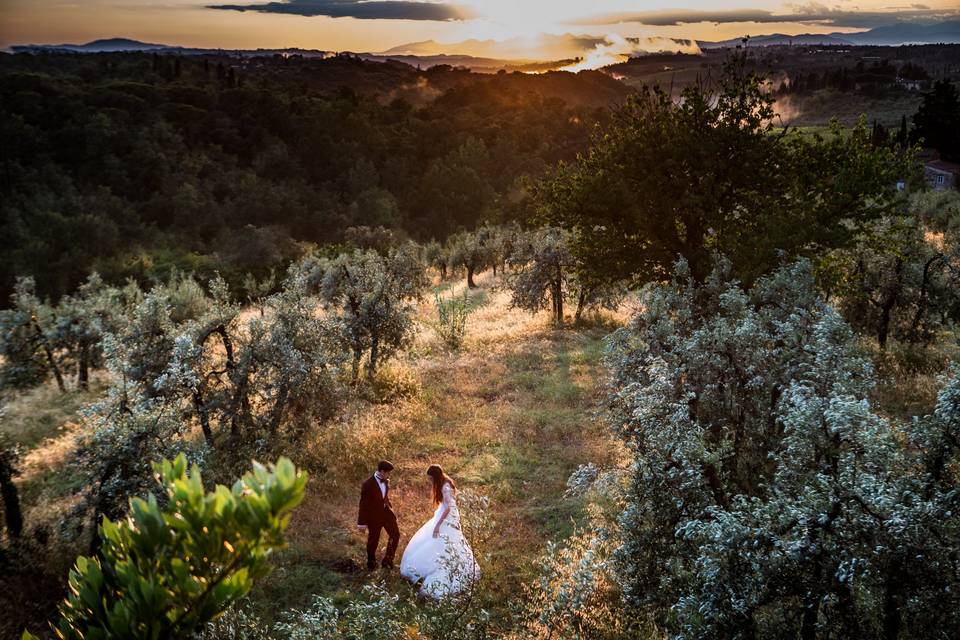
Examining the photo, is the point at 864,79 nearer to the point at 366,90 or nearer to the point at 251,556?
the point at 366,90

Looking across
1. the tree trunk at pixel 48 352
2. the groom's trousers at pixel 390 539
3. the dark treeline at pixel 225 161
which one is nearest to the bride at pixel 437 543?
the groom's trousers at pixel 390 539

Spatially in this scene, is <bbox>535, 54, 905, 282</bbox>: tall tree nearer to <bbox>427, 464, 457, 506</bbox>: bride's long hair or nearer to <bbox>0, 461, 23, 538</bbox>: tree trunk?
<bbox>427, 464, 457, 506</bbox>: bride's long hair

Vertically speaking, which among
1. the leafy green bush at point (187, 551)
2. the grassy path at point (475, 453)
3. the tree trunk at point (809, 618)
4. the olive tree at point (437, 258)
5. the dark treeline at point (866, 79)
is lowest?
the olive tree at point (437, 258)

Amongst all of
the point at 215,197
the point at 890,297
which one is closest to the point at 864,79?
the point at 215,197

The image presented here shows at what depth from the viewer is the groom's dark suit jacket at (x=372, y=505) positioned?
10.9 meters

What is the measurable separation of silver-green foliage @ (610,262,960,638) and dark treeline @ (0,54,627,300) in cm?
5865

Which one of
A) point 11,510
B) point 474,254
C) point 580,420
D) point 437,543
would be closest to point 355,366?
point 580,420

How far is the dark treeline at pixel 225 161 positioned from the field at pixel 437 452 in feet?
144

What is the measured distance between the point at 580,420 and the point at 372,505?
7.88m

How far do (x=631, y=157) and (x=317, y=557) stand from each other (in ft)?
54.7

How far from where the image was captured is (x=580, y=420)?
17.1 m

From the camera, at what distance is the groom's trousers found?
10.9 metres

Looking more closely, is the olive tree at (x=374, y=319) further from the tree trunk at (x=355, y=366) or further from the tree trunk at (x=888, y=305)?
the tree trunk at (x=888, y=305)

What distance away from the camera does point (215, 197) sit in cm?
8231
